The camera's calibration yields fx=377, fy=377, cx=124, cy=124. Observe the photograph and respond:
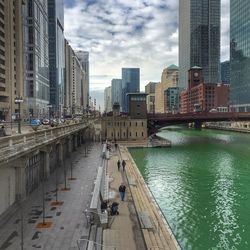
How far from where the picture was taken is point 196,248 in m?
26.6

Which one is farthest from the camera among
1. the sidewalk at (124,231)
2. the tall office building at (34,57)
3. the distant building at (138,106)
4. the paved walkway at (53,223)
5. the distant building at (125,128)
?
the tall office building at (34,57)

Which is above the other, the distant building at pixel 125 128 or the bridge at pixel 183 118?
the bridge at pixel 183 118

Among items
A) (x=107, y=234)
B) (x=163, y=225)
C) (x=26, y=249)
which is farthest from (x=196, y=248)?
(x=26, y=249)

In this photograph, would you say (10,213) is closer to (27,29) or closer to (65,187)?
(65,187)

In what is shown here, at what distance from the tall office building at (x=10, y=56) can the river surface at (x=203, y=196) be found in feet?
235

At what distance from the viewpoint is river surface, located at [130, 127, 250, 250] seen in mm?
28828

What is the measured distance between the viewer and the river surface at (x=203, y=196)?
28.8m

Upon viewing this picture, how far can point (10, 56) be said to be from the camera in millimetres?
139125

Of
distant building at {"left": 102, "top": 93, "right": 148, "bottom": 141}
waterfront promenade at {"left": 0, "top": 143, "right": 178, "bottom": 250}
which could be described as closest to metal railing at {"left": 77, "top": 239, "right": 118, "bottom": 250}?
waterfront promenade at {"left": 0, "top": 143, "right": 178, "bottom": 250}

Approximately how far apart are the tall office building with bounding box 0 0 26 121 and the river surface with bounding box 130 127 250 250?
71.7m

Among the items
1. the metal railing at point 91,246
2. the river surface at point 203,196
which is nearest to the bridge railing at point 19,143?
the metal railing at point 91,246

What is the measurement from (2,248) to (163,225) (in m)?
12.1

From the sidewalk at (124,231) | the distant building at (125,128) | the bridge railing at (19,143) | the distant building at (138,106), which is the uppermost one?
the distant building at (138,106)

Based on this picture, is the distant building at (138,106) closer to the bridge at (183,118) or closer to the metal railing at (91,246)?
the bridge at (183,118)
